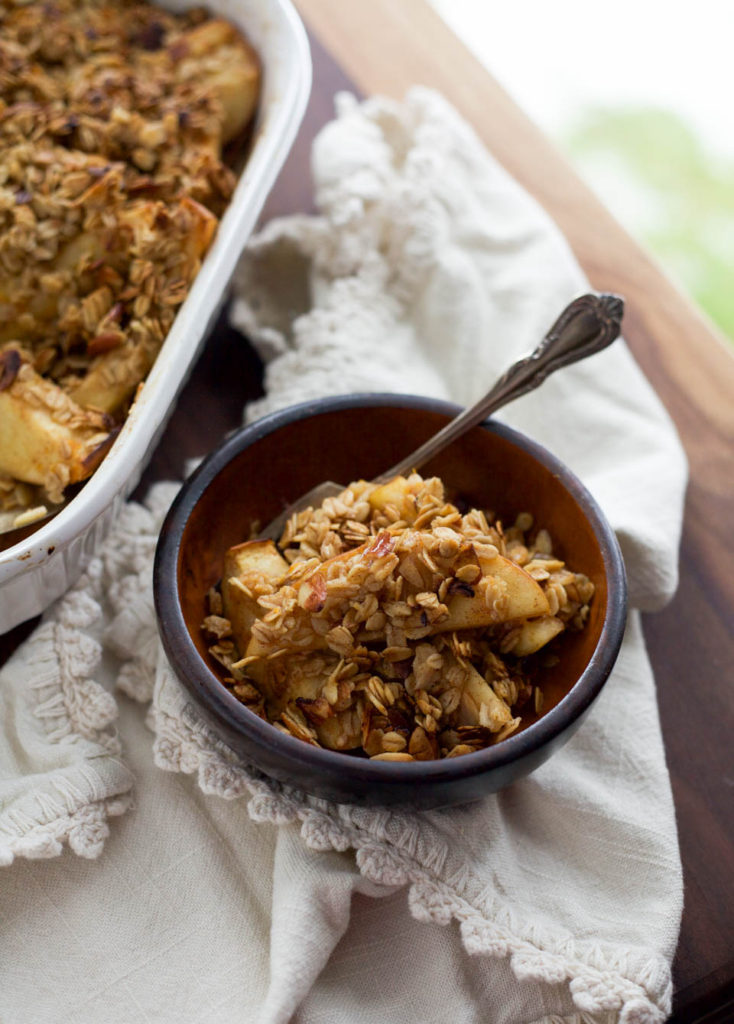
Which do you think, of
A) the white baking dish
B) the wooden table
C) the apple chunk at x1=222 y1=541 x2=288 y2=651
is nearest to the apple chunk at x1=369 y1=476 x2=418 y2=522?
the apple chunk at x1=222 y1=541 x2=288 y2=651

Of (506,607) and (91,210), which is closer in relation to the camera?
(506,607)

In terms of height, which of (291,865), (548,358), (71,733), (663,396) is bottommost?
(71,733)

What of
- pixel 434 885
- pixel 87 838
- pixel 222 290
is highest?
pixel 222 290

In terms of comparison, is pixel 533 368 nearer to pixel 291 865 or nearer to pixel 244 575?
pixel 244 575

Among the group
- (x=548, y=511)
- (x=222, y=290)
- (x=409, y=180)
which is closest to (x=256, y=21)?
(x=409, y=180)

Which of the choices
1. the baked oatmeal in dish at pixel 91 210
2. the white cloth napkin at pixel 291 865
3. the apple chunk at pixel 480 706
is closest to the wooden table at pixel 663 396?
the white cloth napkin at pixel 291 865

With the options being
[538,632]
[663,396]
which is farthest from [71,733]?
[663,396]

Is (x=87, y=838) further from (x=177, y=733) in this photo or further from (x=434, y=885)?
(x=434, y=885)
